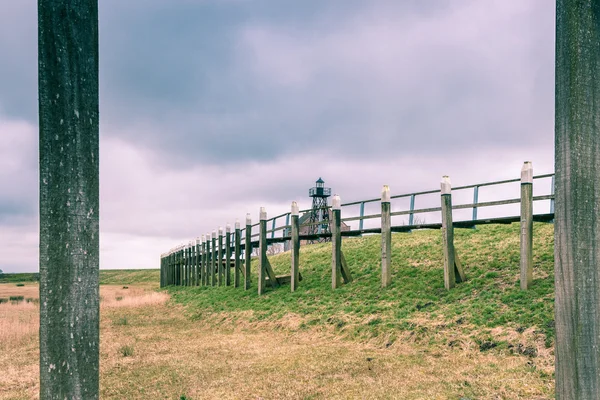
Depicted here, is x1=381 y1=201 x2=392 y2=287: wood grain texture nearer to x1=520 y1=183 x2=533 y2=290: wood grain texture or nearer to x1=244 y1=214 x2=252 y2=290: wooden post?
x1=520 y1=183 x2=533 y2=290: wood grain texture

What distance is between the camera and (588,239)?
9.23ft

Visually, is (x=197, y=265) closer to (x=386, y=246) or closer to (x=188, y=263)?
(x=188, y=263)

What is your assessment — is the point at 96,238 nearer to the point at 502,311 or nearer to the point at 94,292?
the point at 94,292

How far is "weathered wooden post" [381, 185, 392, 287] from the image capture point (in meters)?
14.9

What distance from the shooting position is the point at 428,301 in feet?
41.8

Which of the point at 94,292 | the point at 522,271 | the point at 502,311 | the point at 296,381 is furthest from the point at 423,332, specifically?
the point at 94,292

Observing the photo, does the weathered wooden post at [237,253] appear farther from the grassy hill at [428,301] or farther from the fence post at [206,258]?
the fence post at [206,258]

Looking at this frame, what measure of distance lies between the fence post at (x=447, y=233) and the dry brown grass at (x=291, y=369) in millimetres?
2976

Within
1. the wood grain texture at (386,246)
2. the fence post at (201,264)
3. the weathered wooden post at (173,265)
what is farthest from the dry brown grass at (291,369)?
the weathered wooden post at (173,265)

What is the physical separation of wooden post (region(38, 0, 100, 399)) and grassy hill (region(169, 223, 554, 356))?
8.24 m

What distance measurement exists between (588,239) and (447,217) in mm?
11194

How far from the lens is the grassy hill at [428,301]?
1014 centimetres

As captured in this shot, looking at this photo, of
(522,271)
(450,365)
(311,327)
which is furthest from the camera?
(311,327)

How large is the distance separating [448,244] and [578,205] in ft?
36.0
